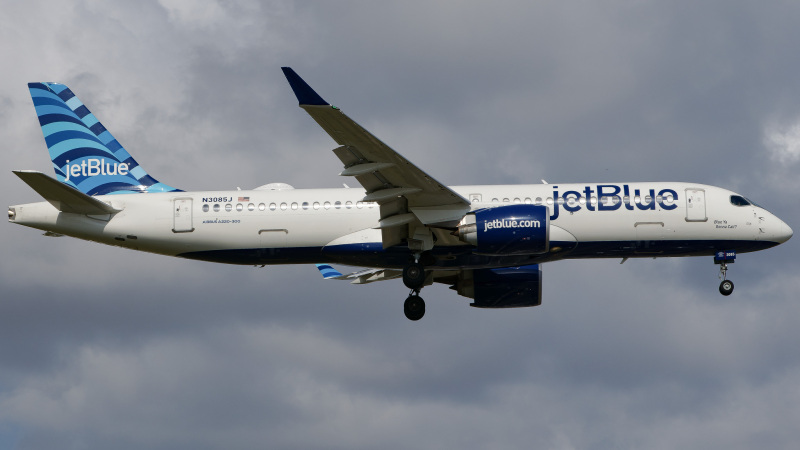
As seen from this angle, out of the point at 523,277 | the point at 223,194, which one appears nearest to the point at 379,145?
the point at 223,194

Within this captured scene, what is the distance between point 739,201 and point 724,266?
274cm

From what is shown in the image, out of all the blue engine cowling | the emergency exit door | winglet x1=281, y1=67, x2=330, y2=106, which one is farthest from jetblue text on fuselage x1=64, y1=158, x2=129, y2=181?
winglet x1=281, y1=67, x2=330, y2=106

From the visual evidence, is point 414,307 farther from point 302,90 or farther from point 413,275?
point 302,90

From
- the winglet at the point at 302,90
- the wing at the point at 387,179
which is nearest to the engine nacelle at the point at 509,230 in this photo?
the wing at the point at 387,179

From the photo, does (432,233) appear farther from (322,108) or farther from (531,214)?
(322,108)

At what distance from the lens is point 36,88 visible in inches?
2192

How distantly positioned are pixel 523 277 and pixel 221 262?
1334 cm

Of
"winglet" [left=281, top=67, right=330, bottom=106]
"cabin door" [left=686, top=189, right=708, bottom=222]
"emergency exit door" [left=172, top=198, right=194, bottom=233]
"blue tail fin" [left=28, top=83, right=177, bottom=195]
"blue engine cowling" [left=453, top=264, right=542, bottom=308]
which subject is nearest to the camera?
"winglet" [left=281, top=67, right=330, bottom=106]

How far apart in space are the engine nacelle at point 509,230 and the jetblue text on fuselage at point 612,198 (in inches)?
85.9

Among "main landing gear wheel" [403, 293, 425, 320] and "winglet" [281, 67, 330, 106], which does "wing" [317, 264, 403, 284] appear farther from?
"winglet" [281, 67, 330, 106]

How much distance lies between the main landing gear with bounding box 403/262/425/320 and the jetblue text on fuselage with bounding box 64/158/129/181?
13.8m

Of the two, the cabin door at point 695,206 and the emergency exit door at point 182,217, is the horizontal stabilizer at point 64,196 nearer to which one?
the emergency exit door at point 182,217

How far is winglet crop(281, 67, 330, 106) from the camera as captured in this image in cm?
3950

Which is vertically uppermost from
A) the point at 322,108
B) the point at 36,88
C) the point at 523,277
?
the point at 36,88
